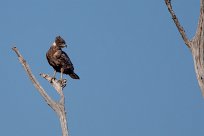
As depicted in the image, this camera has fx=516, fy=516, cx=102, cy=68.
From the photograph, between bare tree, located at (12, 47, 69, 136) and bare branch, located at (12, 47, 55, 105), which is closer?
bare tree, located at (12, 47, 69, 136)

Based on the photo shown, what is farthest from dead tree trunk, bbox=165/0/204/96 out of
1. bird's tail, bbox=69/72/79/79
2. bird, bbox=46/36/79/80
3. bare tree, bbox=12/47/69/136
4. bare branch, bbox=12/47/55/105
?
bird's tail, bbox=69/72/79/79

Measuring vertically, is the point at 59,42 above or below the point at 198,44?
above

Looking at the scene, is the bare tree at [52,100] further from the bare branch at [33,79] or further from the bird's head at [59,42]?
the bird's head at [59,42]

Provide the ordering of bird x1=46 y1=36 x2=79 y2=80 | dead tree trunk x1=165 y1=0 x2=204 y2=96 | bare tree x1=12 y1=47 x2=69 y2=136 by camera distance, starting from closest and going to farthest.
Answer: dead tree trunk x1=165 y1=0 x2=204 y2=96
bare tree x1=12 y1=47 x2=69 y2=136
bird x1=46 y1=36 x2=79 y2=80

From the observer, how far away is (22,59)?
11383 mm

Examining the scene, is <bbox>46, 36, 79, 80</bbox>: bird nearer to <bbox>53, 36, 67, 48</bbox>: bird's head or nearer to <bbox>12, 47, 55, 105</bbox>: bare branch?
<bbox>53, 36, 67, 48</bbox>: bird's head

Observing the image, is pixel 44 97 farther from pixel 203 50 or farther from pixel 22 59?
pixel 203 50

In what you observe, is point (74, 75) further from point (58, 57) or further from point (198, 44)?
point (198, 44)

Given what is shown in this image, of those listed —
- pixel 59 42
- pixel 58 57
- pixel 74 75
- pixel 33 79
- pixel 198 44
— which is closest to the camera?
pixel 198 44

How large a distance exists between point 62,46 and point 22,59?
3.67 meters

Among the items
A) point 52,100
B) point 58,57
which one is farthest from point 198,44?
point 58,57

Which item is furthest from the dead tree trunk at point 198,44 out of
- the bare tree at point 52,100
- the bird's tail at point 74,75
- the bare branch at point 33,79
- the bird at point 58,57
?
the bird's tail at point 74,75

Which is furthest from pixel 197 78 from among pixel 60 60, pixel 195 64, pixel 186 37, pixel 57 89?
pixel 60 60

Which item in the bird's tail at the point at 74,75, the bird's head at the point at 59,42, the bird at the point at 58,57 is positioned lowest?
the bird's tail at the point at 74,75
